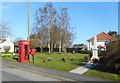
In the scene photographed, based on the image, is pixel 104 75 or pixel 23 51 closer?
pixel 104 75

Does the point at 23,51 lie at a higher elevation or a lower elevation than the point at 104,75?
higher

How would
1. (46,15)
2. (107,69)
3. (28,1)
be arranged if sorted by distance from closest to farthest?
(107,69) → (28,1) → (46,15)

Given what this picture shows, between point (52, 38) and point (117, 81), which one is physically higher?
point (52, 38)

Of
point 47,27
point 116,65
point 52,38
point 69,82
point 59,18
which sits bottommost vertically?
point 69,82

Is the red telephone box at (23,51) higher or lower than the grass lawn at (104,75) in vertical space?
higher

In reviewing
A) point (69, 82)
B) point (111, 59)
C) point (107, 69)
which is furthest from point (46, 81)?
point (107, 69)

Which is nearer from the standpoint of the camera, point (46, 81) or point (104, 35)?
point (46, 81)

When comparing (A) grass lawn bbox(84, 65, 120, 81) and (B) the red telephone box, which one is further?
(B) the red telephone box

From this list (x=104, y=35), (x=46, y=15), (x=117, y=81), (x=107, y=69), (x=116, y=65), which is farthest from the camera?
(x=104, y=35)

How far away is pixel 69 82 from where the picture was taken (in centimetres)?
834

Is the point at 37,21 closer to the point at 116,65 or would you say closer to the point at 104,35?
the point at 104,35

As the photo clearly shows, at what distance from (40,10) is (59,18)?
6.27 meters

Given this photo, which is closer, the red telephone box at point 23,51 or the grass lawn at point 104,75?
the grass lawn at point 104,75

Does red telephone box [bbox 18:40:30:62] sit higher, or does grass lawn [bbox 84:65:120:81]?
red telephone box [bbox 18:40:30:62]
